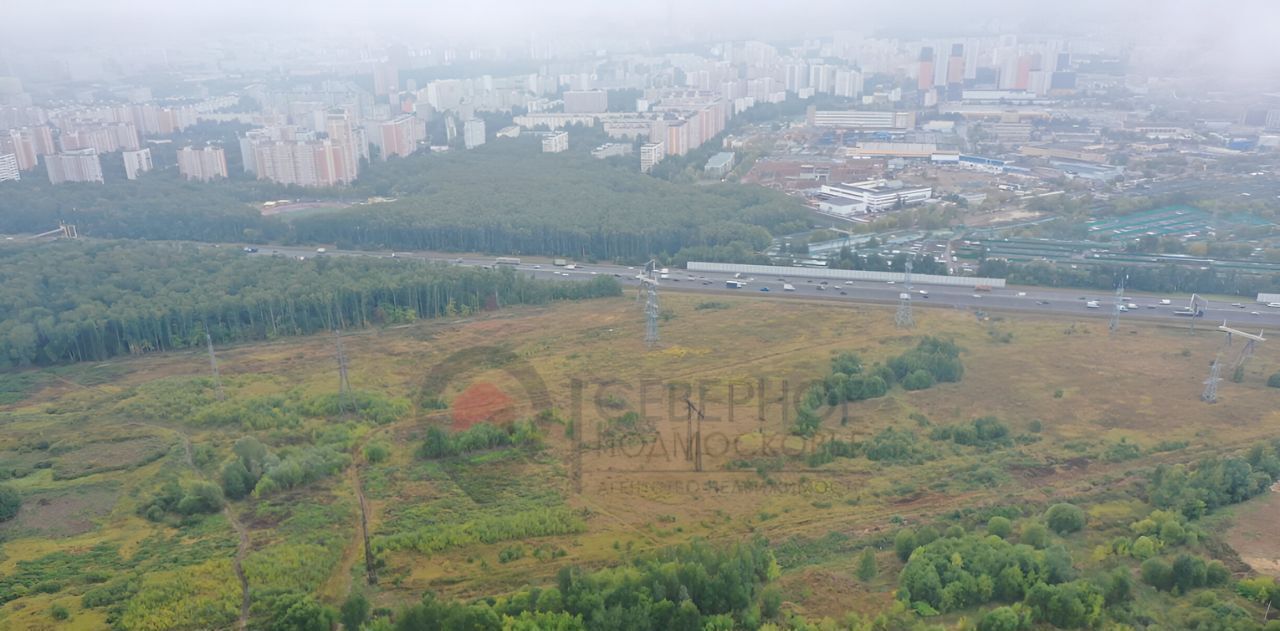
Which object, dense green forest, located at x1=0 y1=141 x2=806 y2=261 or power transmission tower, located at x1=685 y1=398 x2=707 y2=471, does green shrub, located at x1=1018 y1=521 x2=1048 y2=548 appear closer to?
power transmission tower, located at x1=685 y1=398 x2=707 y2=471

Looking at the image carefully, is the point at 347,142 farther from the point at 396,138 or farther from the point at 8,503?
the point at 8,503

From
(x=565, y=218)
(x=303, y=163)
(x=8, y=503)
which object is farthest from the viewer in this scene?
(x=303, y=163)

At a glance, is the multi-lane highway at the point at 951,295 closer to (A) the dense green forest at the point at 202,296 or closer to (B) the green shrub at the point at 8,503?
(A) the dense green forest at the point at 202,296

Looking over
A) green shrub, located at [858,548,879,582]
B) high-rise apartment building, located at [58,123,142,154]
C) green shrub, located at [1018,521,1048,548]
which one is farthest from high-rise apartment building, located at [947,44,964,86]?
green shrub, located at [858,548,879,582]

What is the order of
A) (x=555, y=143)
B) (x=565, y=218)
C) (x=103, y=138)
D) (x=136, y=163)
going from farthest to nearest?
(x=555, y=143), (x=103, y=138), (x=136, y=163), (x=565, y=218)

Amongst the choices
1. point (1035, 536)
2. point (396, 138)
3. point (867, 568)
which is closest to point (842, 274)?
point (1035, 536)

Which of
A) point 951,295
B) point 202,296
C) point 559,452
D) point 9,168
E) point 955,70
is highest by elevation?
point 955,70
